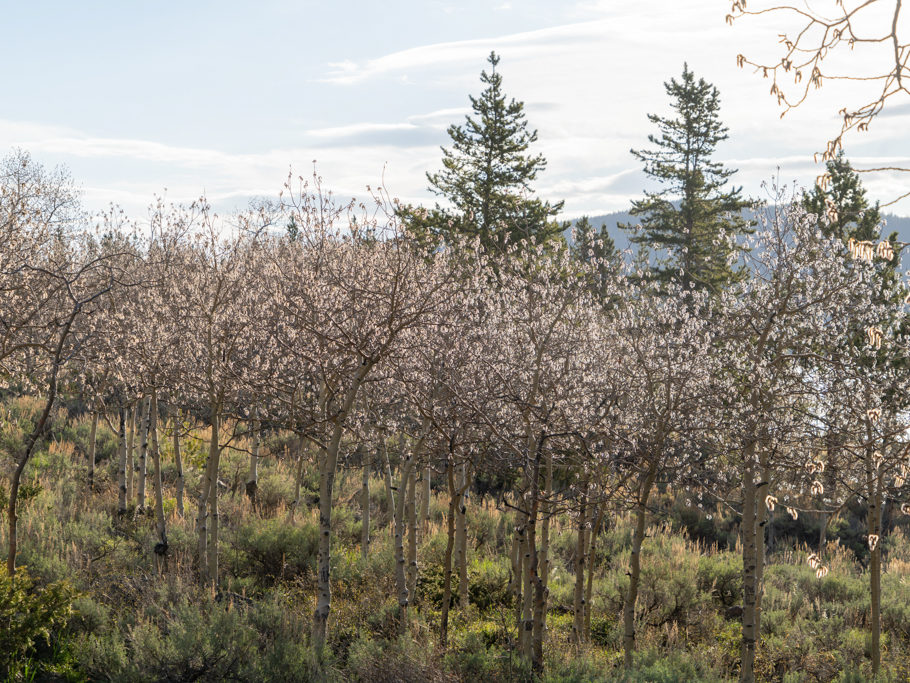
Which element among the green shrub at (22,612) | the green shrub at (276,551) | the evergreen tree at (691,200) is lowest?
the green shrub at (276,551)

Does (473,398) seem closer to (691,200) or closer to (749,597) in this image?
(749,597)

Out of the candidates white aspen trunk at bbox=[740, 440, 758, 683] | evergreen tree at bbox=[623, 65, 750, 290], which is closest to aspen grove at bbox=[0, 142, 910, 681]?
white aspen trunk at bbox=[740, 440, 758, 683]

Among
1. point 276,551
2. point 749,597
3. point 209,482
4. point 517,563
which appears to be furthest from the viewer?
point 276,551

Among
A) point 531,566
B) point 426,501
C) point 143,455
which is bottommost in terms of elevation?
point 426,501

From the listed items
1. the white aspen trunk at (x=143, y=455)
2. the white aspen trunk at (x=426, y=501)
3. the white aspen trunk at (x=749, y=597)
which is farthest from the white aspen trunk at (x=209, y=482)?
the white aspen trunk at (x=749, y=597)

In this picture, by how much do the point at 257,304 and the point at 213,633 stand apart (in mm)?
4478

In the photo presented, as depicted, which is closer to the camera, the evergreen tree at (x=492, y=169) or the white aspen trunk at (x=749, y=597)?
the white aspen trunk at (x=749, y=597)

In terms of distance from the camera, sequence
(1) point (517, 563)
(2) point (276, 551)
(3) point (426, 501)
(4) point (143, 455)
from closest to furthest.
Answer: (1) point (517, 563) → (2) point (276, 551) → (4) point (143, 455) → (3) point (426, 501)

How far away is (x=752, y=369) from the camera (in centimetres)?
856

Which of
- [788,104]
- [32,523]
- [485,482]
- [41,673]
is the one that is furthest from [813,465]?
[485,482]

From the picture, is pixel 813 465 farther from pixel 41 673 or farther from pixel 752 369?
pixel 41 673

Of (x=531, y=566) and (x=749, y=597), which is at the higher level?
(x=531, y=566)

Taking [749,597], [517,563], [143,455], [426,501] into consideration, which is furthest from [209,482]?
[749,597]

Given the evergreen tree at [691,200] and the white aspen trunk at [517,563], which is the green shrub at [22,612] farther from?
the evergreen tree at [691,200]
